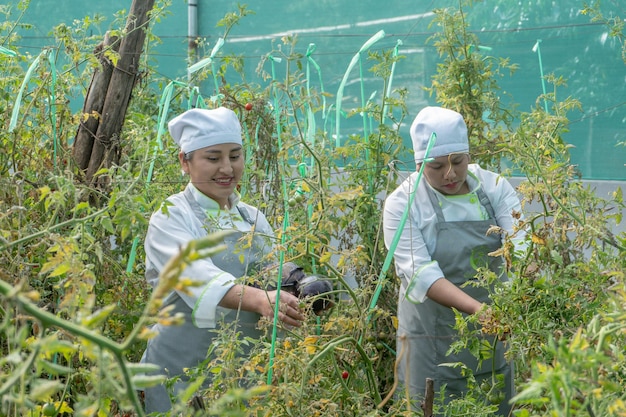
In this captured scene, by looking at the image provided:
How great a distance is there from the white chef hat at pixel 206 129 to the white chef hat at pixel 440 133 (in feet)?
1.76

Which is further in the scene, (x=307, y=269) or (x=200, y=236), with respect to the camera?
(x=307, y=269)

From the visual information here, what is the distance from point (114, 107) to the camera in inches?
109

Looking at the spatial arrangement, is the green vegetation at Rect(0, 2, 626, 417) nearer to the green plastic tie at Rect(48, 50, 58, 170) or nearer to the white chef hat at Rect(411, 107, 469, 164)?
the green plastic tie at Rect(48, 50, 58, 170)

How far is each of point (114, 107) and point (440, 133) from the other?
39.6 inches

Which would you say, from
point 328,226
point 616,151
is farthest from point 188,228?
point 616,151

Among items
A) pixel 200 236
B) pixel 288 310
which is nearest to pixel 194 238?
pixel 200 236

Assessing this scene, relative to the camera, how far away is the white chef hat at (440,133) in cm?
248

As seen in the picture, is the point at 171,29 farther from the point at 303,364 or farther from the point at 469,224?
the point at 303,364

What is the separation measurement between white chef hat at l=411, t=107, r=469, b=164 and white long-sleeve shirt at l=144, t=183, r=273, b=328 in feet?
1.76

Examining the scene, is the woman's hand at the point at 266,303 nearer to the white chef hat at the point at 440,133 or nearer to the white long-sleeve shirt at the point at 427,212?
the white long-sleeve shirt at the point at 427,212

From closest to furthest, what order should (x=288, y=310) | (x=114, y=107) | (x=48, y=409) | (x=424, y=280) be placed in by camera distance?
1. (x=48, y=409)
2. (x=288, y=310)
3. (x=424, y=280)
4. (x=114, y=107)

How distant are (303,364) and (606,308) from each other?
503mm

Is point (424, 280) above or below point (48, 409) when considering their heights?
above

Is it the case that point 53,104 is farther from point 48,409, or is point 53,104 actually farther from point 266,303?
point 48,409
